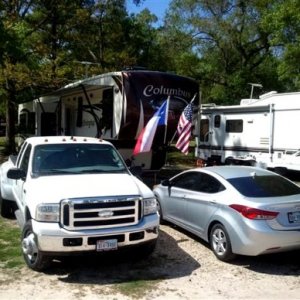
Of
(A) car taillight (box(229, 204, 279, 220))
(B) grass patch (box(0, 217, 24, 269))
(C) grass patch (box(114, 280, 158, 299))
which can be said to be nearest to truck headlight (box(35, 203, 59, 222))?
(B) grass patch (box(0, 217, 24, 269))

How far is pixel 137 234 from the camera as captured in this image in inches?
271

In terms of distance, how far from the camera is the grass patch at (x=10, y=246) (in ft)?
24.2

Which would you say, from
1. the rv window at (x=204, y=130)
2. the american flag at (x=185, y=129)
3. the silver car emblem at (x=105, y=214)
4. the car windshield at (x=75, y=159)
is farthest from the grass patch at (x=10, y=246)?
the rv window at (x=204, y=130)

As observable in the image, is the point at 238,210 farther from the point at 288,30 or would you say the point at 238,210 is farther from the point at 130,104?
the point at 288,30

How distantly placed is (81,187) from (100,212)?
1.66 ft

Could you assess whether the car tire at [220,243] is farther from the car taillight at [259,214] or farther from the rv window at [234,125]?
the rv window at [234,125]

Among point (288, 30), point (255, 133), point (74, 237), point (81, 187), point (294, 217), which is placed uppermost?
point (288, 30)

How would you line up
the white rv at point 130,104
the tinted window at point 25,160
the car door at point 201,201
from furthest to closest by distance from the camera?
the white rv at point 130,104
the tinted window at point 25,160
the car door at point 201,201

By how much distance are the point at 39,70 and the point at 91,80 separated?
8.10m

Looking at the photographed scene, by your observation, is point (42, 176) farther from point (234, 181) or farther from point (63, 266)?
point (234, 181)

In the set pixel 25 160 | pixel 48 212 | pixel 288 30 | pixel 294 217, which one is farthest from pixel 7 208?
pixel 288 30

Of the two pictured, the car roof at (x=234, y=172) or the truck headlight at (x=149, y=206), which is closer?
the truck headlight at (x=149, y=206)

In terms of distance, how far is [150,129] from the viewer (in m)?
12.0

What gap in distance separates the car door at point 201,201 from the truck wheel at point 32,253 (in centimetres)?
263
